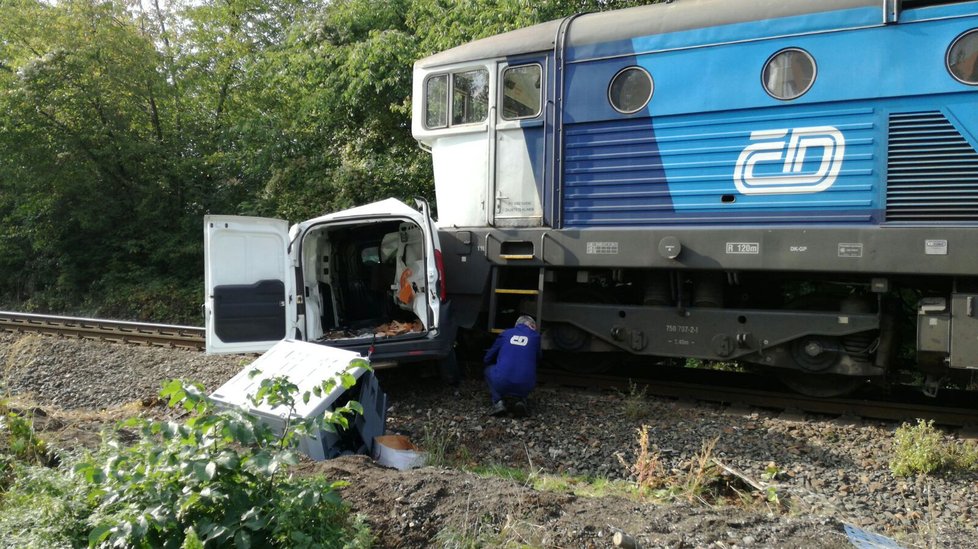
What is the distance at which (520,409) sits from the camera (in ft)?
23.2

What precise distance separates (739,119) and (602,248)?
5.79 feet

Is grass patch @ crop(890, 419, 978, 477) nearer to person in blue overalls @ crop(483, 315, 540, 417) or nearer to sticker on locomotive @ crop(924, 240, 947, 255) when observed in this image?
sticker on locomotive @ crop(924, 240, 947, 255)

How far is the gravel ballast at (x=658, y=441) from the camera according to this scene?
4348 mm

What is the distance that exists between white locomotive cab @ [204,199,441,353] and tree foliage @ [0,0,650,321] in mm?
5350

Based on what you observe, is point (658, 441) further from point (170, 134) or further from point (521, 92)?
point (170, 134)

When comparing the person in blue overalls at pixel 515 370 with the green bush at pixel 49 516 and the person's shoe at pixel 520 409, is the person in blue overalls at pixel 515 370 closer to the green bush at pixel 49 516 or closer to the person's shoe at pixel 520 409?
the person's shoe at pixel 520 409

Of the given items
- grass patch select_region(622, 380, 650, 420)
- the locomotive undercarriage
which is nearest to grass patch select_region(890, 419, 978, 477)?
the locomotive undercarriage

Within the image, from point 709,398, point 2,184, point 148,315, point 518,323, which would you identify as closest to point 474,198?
point 518,323

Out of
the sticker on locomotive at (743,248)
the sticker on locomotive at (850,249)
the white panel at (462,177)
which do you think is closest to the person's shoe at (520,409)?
the white panel at (462,177)

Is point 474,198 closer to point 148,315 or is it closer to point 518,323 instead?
point 518,323

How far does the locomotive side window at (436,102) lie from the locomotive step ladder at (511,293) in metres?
1.91

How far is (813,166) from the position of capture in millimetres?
6527

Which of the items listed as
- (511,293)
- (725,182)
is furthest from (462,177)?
(725,182)

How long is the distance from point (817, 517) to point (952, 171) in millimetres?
3423
